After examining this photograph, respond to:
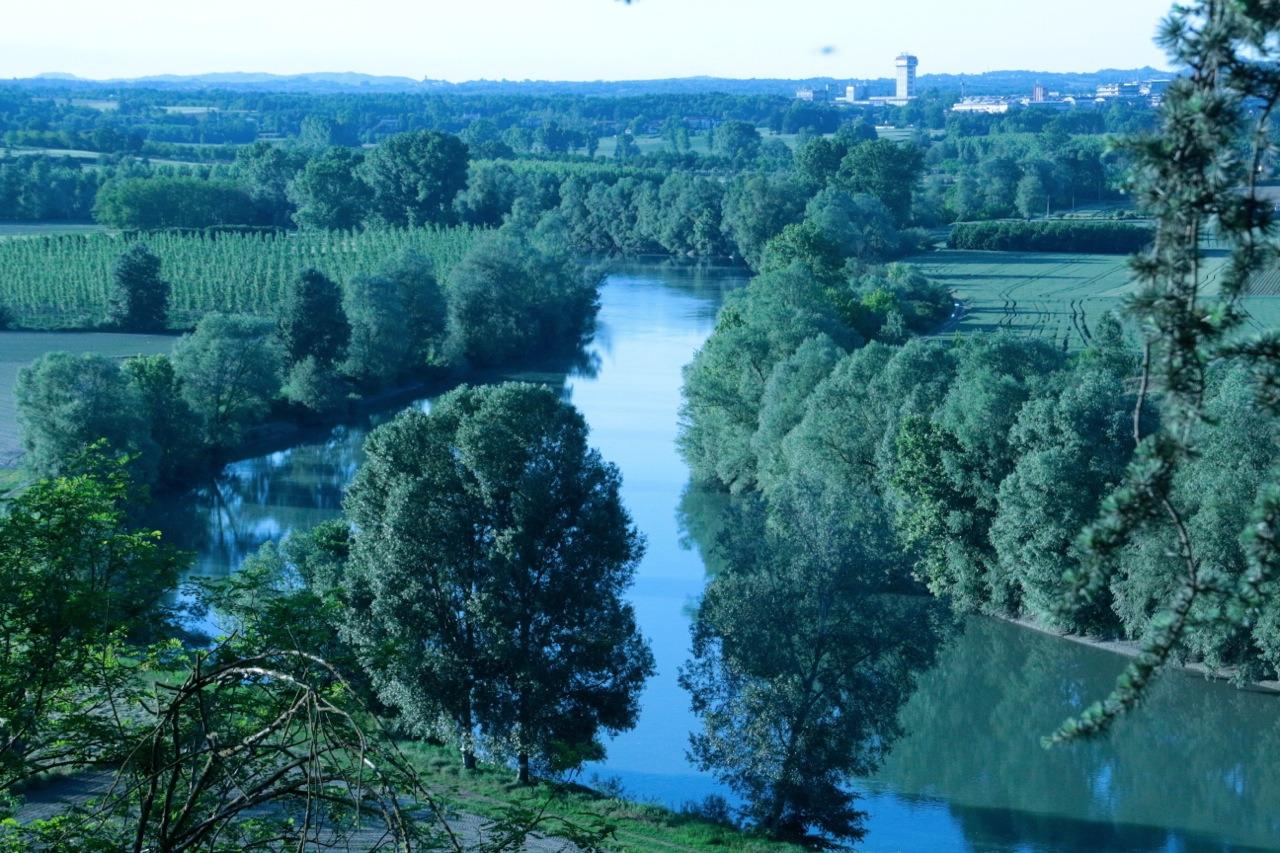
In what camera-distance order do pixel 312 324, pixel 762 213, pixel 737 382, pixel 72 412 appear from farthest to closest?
pixel 762 213, pixel 312 324, pixel 737 382, pixel 72 412

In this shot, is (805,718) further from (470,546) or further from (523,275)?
(523,275)

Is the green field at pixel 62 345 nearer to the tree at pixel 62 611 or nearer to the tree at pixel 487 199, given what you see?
the tree at pixel 62 611

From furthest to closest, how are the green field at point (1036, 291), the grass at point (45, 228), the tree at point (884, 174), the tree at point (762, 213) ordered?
the tree at point (884, 174) → the grass at point (45, 228) → the tree at point (762, 213) → the green field at point (1036, 291)

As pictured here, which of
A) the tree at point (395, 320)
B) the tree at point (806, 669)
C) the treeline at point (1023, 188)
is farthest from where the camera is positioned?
the treeline at point (1023, 188)

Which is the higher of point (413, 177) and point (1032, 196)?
point (413, 177)

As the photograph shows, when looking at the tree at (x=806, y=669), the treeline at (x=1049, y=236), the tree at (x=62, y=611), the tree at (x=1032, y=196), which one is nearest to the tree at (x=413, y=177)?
the treeline at (x=1049, y=236)

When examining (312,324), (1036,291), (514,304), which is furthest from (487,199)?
(312,324)

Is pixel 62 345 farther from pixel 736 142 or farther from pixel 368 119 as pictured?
pixel 368 119
